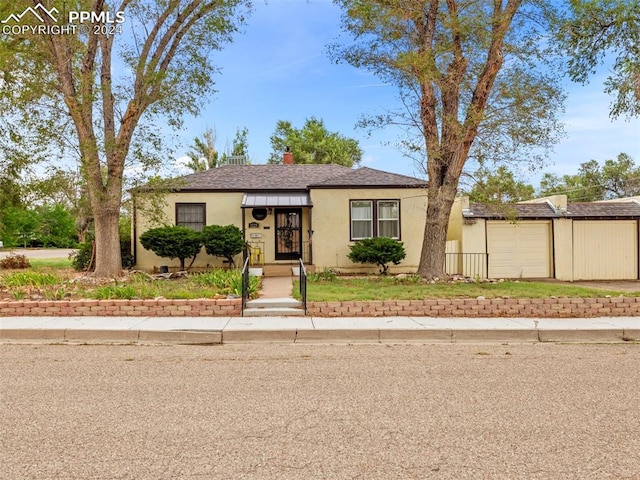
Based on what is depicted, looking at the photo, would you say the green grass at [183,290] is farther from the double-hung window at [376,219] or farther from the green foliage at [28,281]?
the double-hung window at [376,219]

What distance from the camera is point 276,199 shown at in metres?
16.5

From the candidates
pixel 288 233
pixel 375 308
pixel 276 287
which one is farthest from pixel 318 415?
pixel 288 233

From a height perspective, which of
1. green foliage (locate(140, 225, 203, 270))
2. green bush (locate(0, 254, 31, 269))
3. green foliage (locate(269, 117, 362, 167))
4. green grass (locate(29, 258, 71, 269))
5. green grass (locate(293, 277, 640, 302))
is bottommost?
green grass (locate(293, 277, 640, 302))

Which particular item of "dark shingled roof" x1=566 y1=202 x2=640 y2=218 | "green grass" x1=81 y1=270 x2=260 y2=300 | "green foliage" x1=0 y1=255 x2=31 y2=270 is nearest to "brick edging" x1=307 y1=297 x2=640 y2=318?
"green grass" x1=81 y1=270 x2=260 y2=300

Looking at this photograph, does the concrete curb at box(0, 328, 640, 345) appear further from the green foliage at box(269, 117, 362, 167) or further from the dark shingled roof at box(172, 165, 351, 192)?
the green foliage at box(269, 117, 362, 167)

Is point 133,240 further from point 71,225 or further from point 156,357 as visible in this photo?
point 71,225

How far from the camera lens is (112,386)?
512 cm

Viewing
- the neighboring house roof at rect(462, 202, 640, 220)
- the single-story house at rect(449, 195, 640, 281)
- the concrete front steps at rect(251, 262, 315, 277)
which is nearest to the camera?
the concrete front steps at rect(251, 262, 315, 277)

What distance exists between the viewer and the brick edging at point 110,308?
356 inches

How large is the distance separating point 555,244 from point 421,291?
824cm

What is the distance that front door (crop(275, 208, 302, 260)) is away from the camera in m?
17.1

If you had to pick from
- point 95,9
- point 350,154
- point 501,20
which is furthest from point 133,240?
point 350,154

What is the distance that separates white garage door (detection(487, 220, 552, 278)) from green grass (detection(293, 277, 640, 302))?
4.50 m

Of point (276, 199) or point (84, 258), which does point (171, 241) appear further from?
point (276, 199)
